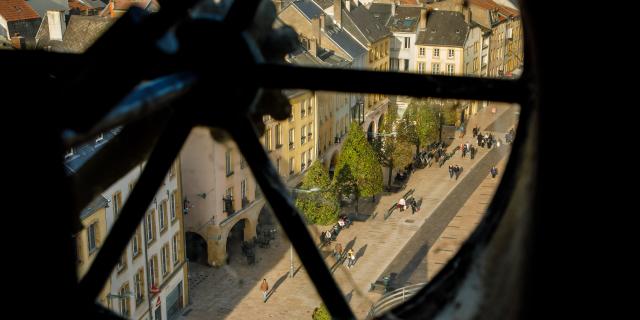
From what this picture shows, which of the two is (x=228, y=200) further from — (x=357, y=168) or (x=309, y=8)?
(x=309, y=8)

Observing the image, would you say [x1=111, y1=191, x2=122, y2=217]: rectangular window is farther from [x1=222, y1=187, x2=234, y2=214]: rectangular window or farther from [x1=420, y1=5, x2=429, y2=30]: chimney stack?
[x1=420, y1=5, x2=429, y2=30]: chimney stack

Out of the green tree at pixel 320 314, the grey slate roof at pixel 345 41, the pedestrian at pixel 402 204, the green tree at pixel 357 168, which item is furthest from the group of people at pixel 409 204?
the green tree at pixel 320 314

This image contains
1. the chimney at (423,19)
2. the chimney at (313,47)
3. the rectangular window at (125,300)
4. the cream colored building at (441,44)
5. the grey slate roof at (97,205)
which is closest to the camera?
the grey slate roof at (97,205)

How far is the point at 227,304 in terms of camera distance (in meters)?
21.1

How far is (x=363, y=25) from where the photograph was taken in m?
35.7

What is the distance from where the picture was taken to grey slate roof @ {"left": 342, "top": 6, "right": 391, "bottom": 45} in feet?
113

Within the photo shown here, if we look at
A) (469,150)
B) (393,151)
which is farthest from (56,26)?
(469,150)

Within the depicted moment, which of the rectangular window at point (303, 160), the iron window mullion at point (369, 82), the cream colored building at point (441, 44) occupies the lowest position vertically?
the rectangular window at point (303, 160)

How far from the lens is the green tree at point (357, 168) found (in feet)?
89.6

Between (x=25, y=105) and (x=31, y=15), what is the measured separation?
2887 cm

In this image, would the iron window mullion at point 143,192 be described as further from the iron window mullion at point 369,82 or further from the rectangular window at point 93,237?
the rectangular window at point 93,237

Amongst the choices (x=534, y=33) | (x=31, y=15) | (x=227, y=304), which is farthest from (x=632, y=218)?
(x=31, y=15)

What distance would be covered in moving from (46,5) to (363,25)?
37.4 ft

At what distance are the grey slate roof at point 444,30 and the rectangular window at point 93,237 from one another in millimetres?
24477
